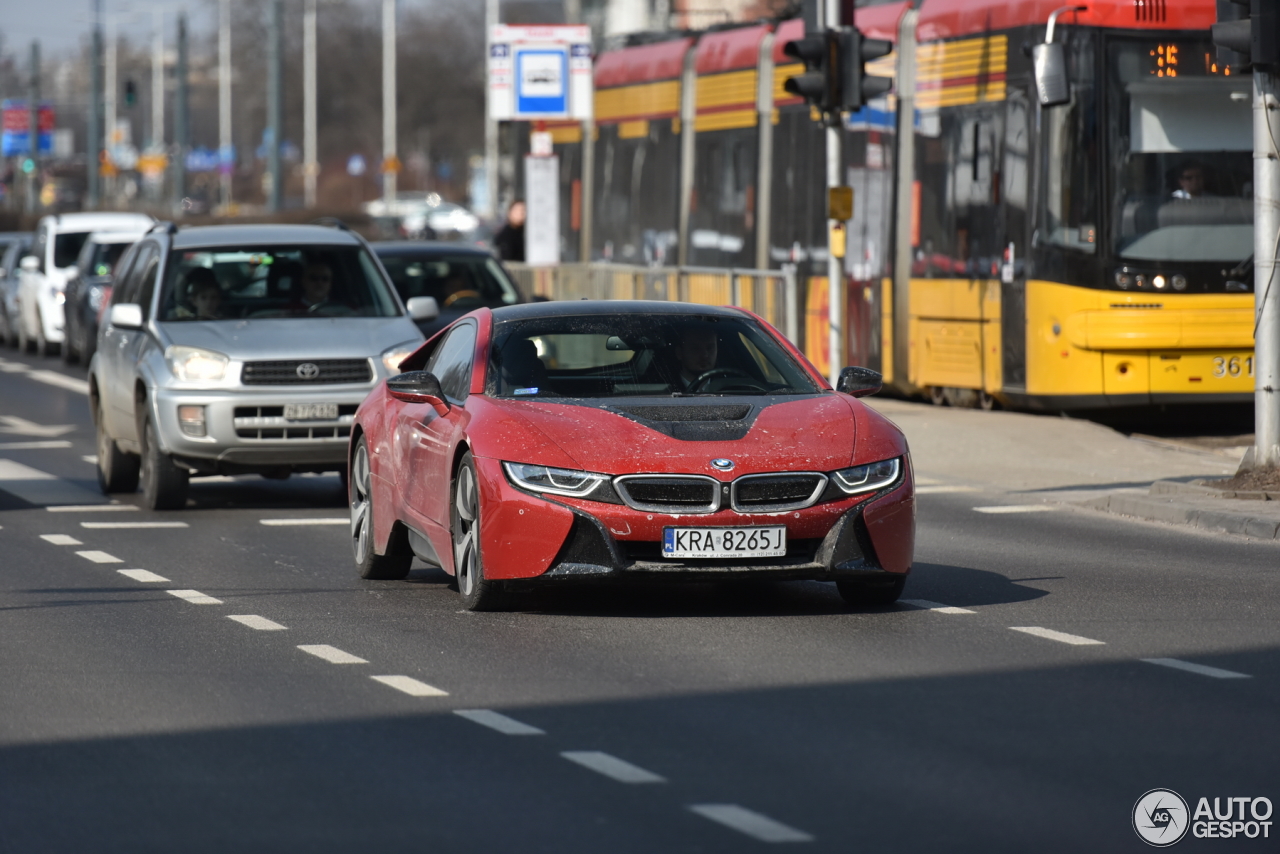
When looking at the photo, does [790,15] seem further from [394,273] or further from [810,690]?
[810,690]

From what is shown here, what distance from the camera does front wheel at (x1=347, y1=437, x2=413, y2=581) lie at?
11.8m

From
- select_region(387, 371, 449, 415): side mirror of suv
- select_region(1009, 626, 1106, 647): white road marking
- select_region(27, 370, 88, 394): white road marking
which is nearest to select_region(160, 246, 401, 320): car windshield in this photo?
select_region(387, 371, 449, 415): side mirror of suv

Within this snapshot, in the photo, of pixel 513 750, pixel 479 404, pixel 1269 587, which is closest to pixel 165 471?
pixel 479 404

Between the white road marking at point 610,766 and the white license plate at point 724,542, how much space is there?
8.67ft

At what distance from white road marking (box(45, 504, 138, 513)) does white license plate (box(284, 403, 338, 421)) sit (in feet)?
4.21

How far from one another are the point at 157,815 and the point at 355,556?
601 cm

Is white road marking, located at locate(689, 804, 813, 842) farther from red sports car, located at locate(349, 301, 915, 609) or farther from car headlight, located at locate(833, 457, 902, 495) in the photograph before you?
car headlight, located at locate(833, 457, 902, 495)

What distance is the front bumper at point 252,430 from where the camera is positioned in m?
15.3

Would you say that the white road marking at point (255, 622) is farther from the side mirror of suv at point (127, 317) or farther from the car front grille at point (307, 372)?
the side mirror of suv at point (127, 317)

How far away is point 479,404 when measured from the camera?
34.4 ft

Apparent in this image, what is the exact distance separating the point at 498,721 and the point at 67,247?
96.8 ft

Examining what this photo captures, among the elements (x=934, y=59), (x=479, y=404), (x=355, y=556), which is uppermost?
(x=934, y=59)

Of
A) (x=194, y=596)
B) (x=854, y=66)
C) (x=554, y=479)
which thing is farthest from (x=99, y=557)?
(x=854, y=66)

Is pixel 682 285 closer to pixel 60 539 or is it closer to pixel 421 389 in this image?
pixel 60 539
